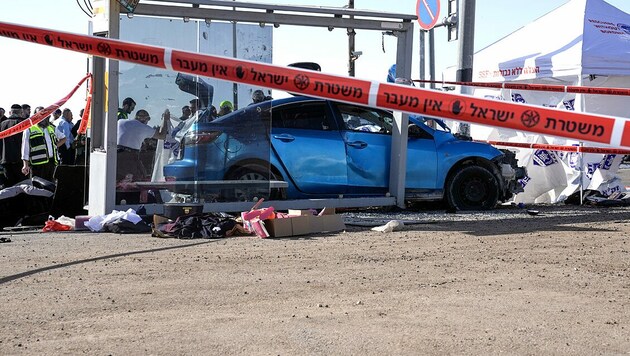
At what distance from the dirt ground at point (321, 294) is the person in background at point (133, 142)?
1.47m

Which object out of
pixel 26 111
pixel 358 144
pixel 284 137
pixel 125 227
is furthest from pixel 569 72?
pixel 26 111

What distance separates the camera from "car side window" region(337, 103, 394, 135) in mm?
13242

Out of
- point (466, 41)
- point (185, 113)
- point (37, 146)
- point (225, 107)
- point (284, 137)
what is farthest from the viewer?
point (466, 41)

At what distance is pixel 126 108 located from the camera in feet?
38.2

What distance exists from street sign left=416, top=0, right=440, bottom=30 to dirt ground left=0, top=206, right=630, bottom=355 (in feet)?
20.8

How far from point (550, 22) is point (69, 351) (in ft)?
43.6

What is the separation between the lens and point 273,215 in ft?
35.1

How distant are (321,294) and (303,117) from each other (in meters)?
6.55

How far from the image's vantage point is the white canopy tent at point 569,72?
50.1ft

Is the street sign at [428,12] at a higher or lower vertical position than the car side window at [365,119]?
higher

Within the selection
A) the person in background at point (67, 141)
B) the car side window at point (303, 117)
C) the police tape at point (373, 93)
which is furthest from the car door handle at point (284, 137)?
the person in background at point (67, 141)

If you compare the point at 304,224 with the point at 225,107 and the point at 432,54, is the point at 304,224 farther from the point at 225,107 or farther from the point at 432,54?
the point at 432,54

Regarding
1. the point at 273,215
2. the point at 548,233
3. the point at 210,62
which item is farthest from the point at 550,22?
the point at 210,62

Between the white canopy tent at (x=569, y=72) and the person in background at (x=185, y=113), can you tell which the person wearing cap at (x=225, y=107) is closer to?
the person in background at (x=185, y=113)
